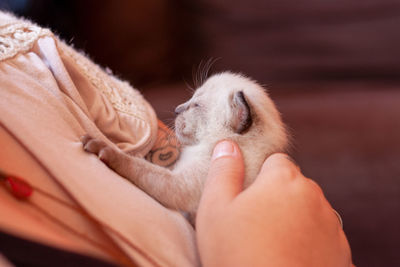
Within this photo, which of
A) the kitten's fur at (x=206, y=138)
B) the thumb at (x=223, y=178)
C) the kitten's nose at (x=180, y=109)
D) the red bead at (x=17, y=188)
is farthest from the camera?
the kitten's nose at (x=180, y=109)

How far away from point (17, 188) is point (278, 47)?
3.92ft

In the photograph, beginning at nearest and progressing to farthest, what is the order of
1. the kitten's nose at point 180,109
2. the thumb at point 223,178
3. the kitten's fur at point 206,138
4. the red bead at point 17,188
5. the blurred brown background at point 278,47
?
the red bead at point 17,188, the thumb at point 223,178, the kitten's fur at point 206,138, the kitten's nose at point 180,109, the blurred brown background at point 278,47

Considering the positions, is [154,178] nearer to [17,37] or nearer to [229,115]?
[229,115]

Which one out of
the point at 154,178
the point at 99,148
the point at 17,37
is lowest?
the point at 154,178

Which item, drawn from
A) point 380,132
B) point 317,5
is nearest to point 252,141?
point 380,132

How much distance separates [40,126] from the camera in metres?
0.49

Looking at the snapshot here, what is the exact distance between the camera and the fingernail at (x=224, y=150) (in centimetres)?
66

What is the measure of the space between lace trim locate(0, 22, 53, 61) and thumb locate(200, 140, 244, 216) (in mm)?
435

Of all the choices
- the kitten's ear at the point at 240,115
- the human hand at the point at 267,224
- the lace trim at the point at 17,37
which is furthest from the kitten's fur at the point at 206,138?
the lace trim at the point at 17,37

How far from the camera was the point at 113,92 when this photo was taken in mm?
777

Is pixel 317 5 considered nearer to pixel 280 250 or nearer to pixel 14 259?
pixel 280 250

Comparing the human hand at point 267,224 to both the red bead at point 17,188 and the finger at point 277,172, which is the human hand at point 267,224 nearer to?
the finger at point 277,172

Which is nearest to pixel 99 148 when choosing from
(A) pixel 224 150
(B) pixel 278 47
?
(A) pixel 224 150

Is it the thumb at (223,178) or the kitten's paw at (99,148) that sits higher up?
the kitten's paw at (99,148)
